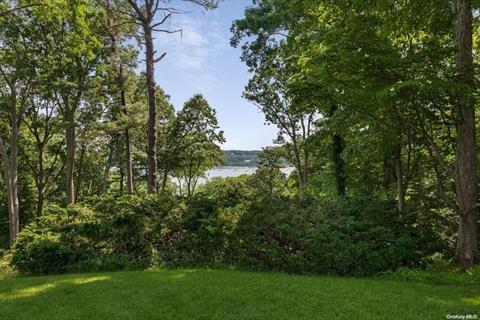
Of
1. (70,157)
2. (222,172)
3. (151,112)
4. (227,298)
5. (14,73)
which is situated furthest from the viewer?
(222,172)

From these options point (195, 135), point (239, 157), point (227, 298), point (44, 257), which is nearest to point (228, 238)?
point (227, 298)

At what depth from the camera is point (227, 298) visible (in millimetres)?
4531

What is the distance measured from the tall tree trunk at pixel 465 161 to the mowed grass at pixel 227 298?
1.36m

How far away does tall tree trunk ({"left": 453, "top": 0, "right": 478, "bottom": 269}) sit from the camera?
6.06 m

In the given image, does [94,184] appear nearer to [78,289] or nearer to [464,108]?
[78,289]

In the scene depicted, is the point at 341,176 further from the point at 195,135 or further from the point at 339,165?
the point at 195,135

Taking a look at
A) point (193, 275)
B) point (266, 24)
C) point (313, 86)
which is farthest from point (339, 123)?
point (266, 24)

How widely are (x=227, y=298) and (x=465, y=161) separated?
4846 mm

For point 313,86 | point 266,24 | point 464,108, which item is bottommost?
point 464,108

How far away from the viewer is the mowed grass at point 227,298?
13.2 ft

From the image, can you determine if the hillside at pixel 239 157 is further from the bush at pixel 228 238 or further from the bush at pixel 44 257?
the bush at pixel 44 257

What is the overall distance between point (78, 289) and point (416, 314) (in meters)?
4.48

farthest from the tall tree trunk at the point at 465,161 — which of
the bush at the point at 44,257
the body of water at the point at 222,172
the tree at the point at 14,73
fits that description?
the body of water at the point at 222,172

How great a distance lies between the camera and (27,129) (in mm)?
19844
